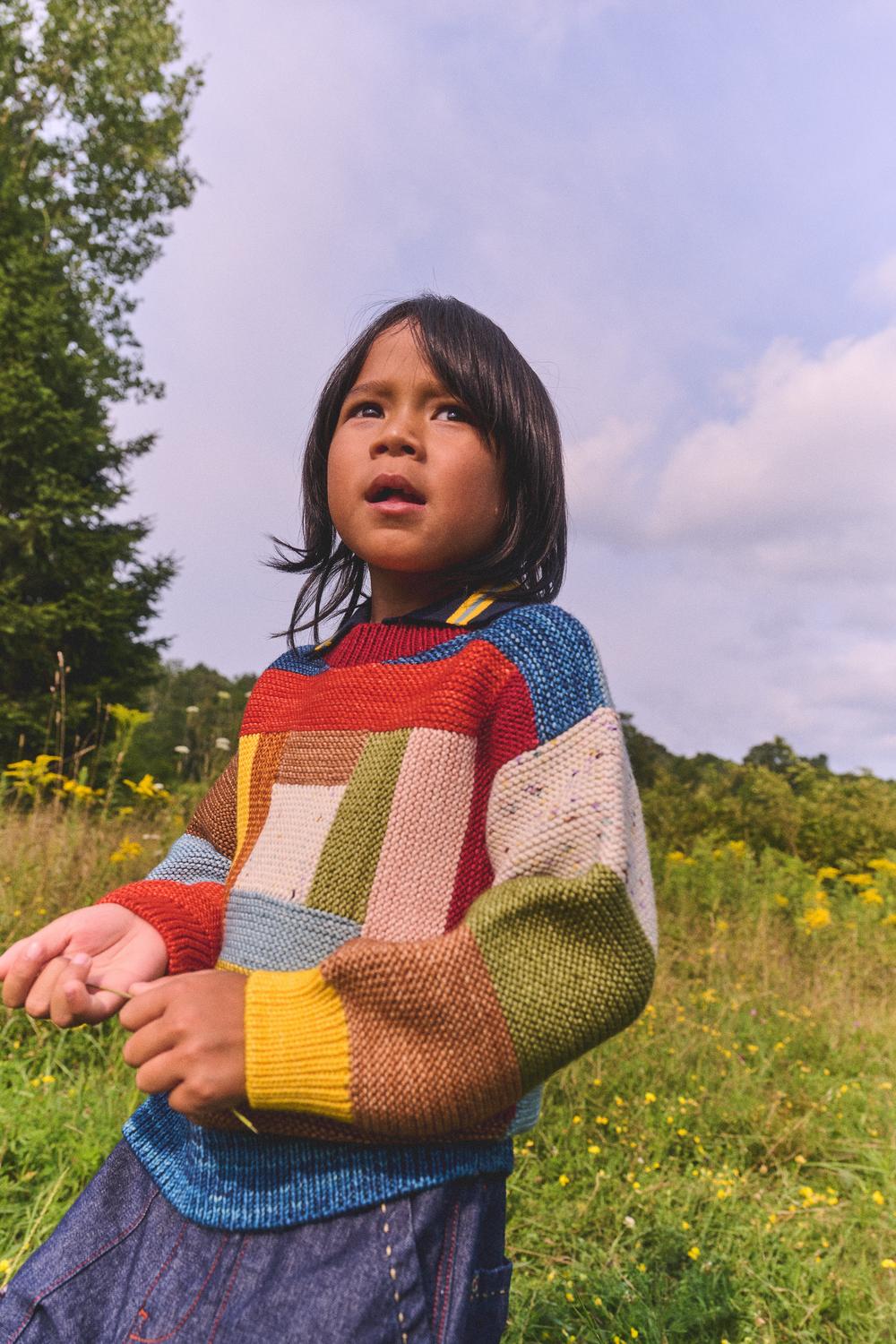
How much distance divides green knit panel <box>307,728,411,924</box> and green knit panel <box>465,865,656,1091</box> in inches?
6.8

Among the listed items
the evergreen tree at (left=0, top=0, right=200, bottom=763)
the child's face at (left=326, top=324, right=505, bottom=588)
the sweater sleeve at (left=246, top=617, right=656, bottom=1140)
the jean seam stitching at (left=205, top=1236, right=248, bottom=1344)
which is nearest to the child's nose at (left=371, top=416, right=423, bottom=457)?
the child's face at (left=326, top=324, right=505, bottom=588)

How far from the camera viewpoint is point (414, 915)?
3.36 ft

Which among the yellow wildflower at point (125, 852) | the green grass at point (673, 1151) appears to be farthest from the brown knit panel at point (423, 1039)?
the yellow wildflower at point (125, 852)

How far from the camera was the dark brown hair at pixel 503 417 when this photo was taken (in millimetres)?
1329

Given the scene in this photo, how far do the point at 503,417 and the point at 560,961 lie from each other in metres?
0.78

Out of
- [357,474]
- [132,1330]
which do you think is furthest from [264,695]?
[132,1330]

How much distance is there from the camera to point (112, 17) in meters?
14.8

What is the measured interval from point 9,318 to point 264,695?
11731 millimetres

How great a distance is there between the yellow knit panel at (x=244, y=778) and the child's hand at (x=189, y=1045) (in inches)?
17.3

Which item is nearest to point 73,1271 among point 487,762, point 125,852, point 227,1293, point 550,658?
point 227,1293

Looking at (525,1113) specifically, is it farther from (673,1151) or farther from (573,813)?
(673,1151)

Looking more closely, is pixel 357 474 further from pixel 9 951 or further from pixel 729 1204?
pixel 729 1204

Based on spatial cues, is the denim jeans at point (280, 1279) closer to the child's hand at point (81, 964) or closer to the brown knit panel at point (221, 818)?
the child's hand at point (81, 964)

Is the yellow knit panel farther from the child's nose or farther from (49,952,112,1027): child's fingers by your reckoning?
the child's nose
